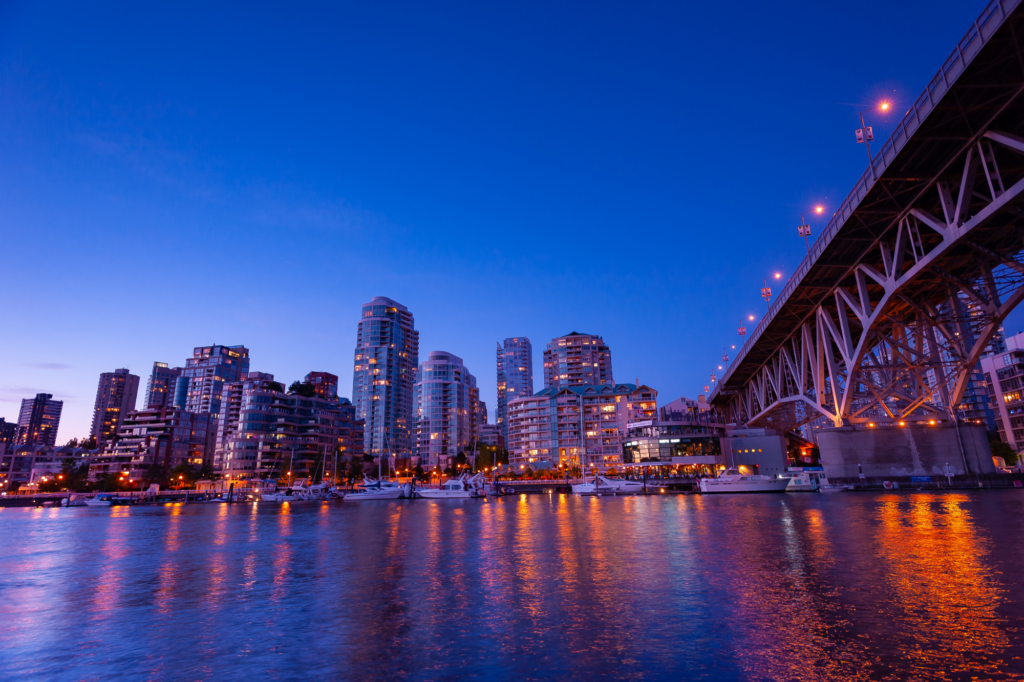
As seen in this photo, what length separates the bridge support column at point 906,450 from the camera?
193 ft

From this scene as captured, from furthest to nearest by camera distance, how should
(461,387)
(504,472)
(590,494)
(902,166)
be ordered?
(461,387) < (504,472) < (590,494) < (902,166)

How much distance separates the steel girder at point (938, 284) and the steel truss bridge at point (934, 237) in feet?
0.41

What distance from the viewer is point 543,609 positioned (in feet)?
45.4

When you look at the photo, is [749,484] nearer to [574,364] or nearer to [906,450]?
[906,450]

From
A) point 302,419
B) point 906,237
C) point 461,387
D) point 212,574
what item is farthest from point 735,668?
point 461,387

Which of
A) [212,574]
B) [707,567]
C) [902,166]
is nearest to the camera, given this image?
[707,567]

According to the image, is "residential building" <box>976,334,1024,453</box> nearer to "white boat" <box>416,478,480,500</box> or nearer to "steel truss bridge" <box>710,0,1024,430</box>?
"steel truss bridge" <box>710,0,1024,430</box>

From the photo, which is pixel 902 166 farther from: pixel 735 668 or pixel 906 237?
pixel 735 668

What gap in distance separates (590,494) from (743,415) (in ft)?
160

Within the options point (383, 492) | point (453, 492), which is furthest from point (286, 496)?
point (453, 492)

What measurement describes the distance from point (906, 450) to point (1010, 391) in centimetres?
8226

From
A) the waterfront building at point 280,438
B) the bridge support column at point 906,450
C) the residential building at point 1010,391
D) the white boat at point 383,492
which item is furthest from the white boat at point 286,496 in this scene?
the residential building at point 1010,391

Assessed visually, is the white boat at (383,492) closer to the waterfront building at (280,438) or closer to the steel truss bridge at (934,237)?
the waterfront building at (280,438)

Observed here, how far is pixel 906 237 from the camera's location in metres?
42.9
